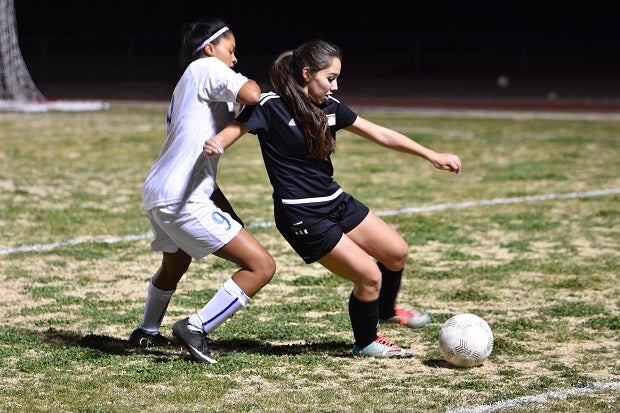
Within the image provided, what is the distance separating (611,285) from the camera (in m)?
7.41

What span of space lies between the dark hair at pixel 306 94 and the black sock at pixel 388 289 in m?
0.85

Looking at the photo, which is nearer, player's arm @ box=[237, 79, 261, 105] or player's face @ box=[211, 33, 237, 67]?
player's arm @ box=[237, 79, 261, 105]

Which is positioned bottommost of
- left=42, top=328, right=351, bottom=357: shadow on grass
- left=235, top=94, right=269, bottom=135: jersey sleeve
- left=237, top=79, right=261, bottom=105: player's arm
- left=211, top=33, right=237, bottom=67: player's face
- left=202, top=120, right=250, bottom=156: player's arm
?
left=42, top=328, right=351, bottom=357: shadow on grass

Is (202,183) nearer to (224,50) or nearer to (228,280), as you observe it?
(228,280)

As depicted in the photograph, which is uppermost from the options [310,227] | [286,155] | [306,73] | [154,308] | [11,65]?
[306,73]

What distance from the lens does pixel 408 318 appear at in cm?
612

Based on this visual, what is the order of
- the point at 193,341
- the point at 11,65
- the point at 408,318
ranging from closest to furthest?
the point at 193,341
the point at 408,318
the point at 11,65

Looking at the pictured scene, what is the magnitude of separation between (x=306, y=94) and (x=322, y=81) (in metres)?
0.10

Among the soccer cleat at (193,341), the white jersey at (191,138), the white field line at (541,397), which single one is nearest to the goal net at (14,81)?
the white jersey at (191,138)

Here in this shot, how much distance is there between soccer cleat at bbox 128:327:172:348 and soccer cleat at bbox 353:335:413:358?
1.09 m

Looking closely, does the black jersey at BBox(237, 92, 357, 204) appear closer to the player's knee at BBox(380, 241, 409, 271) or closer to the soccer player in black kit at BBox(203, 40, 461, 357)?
the soccer player in black kit at BBox(203, 40, 461, 357)

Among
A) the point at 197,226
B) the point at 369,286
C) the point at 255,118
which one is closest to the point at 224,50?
the point at 255,118

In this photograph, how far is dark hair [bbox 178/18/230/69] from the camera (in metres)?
5.49

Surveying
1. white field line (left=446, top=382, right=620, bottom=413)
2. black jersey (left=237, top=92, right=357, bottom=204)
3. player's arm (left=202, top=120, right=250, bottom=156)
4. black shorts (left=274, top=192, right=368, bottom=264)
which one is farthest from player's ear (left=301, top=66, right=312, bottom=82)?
white field line (left=446, top=382, right=620, bottom=413)
